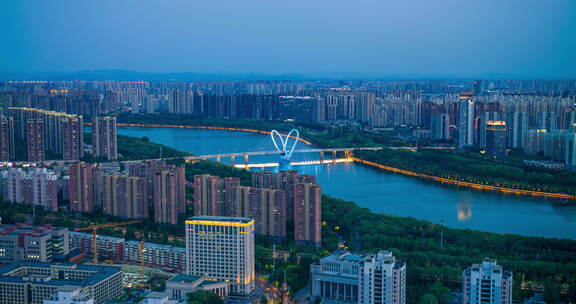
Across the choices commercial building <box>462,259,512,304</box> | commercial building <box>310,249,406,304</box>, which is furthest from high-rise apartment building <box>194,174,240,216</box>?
commercial building <box>462,259,512,304</box>

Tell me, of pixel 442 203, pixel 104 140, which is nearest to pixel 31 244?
pixel 442 203

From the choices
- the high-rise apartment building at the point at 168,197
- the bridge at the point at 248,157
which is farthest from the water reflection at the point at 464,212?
the bridge at the point at 248,157

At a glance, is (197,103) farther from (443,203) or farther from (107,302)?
(107,302)

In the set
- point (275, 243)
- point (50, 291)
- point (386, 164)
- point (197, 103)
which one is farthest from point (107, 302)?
point (197, 103)

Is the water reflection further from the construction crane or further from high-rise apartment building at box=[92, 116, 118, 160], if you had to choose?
high-rise apartment building at box=[92, 116, 118, 160]

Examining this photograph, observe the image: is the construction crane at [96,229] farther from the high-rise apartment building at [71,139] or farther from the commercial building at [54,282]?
the high-rise apartment building at [71,139]

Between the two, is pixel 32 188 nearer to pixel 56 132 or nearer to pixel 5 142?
pixel 5 142
